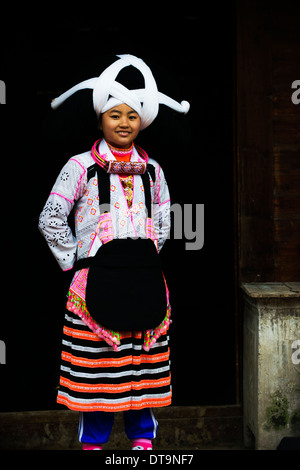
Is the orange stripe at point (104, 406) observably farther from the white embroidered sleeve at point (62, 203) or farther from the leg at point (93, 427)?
the white embroidered sleeve at point (62, 203)

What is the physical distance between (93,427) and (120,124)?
147 cm

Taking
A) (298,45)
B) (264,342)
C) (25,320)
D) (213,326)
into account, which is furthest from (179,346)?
(298,45)

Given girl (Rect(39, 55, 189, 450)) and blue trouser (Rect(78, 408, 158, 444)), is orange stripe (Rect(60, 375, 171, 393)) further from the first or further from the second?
blue trouser (Rect(78, 408, 158, 444))

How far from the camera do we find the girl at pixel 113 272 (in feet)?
9.53

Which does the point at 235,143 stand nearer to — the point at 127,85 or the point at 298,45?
the point at 298,45

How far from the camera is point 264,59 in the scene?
12.0ft

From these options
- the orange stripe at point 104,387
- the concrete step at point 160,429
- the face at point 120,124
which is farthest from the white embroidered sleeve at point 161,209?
the concrete step at point 160,429

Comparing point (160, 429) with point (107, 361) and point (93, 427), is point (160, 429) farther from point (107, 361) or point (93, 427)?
point (107, 361)

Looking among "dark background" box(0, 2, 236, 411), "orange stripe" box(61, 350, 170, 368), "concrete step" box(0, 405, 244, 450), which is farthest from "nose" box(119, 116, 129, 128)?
"concrete step" box(0, 405, 244, 450)

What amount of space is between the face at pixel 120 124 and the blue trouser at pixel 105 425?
1.33 m

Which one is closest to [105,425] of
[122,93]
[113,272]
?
[113,272]

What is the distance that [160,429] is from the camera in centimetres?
375

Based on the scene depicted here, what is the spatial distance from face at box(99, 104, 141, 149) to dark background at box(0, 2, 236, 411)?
2.03ft

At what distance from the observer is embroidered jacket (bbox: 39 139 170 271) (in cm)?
297
